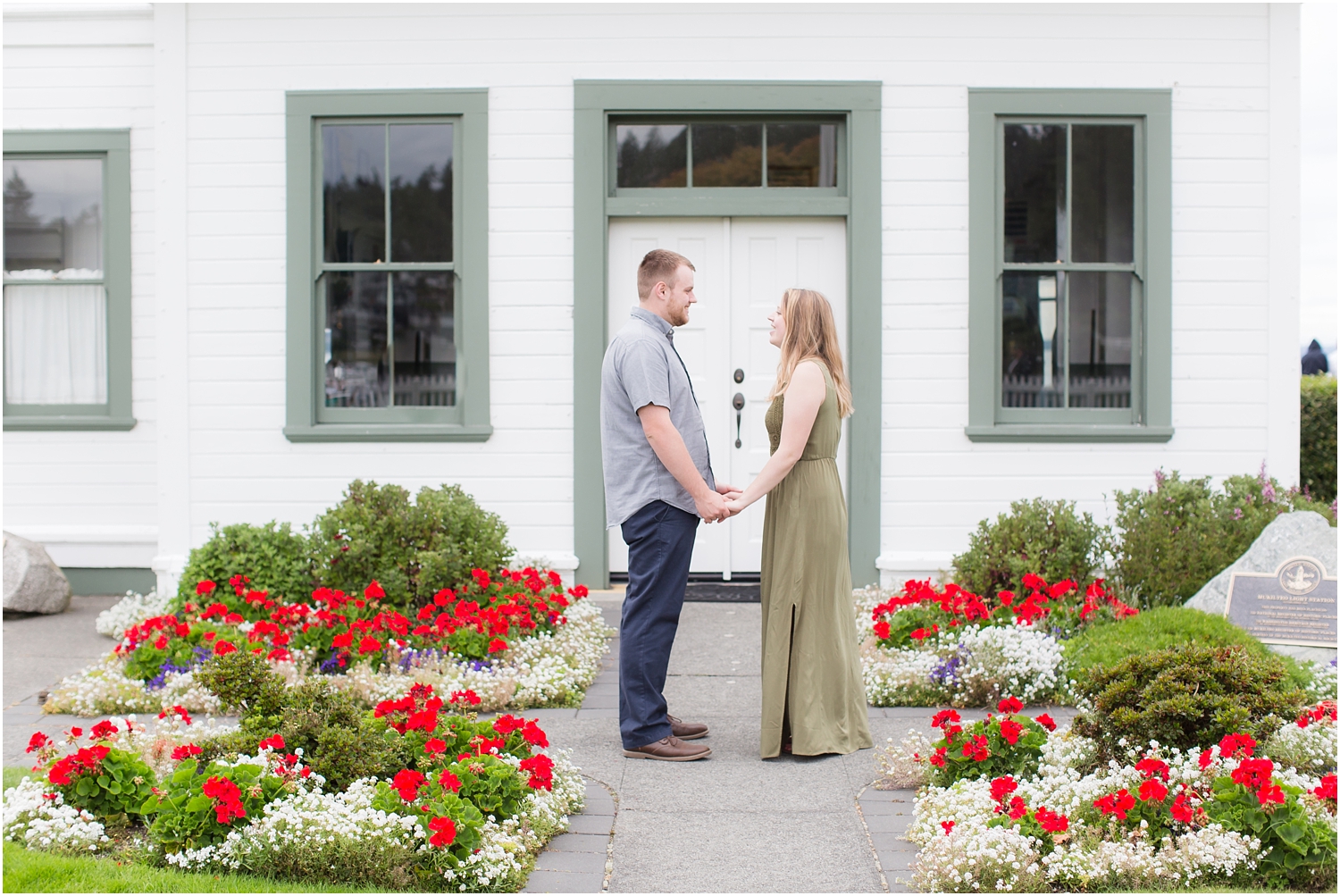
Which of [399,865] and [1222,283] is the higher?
[1222,283]

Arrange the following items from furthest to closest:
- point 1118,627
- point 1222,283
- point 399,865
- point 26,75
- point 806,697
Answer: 1. point 26,75
2. point 1222,283
3. point 1118,627
4. point 806,697
5. point 399,865

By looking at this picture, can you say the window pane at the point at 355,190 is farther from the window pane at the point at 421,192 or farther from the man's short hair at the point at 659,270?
the man's short hair at the point at 659,270

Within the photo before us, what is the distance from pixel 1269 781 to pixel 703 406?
5.06 metres

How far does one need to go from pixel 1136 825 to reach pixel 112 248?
7.80 m

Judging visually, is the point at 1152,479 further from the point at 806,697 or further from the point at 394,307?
the point at 394,307

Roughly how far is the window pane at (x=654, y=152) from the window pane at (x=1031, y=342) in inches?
93.0

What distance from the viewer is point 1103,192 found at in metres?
8.00

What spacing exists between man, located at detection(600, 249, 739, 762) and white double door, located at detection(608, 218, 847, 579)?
3363mm

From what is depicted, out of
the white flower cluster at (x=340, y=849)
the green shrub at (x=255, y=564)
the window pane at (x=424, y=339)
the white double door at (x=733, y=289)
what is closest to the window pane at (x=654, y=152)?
the white double door at (x=733, y=289)

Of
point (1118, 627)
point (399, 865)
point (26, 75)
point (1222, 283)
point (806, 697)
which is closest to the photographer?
point (399, 865)

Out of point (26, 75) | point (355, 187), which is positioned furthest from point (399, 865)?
point (26, 75)

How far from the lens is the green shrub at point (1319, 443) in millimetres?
9391

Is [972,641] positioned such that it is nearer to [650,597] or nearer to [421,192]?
[650,597]

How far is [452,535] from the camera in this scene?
6773 mm
